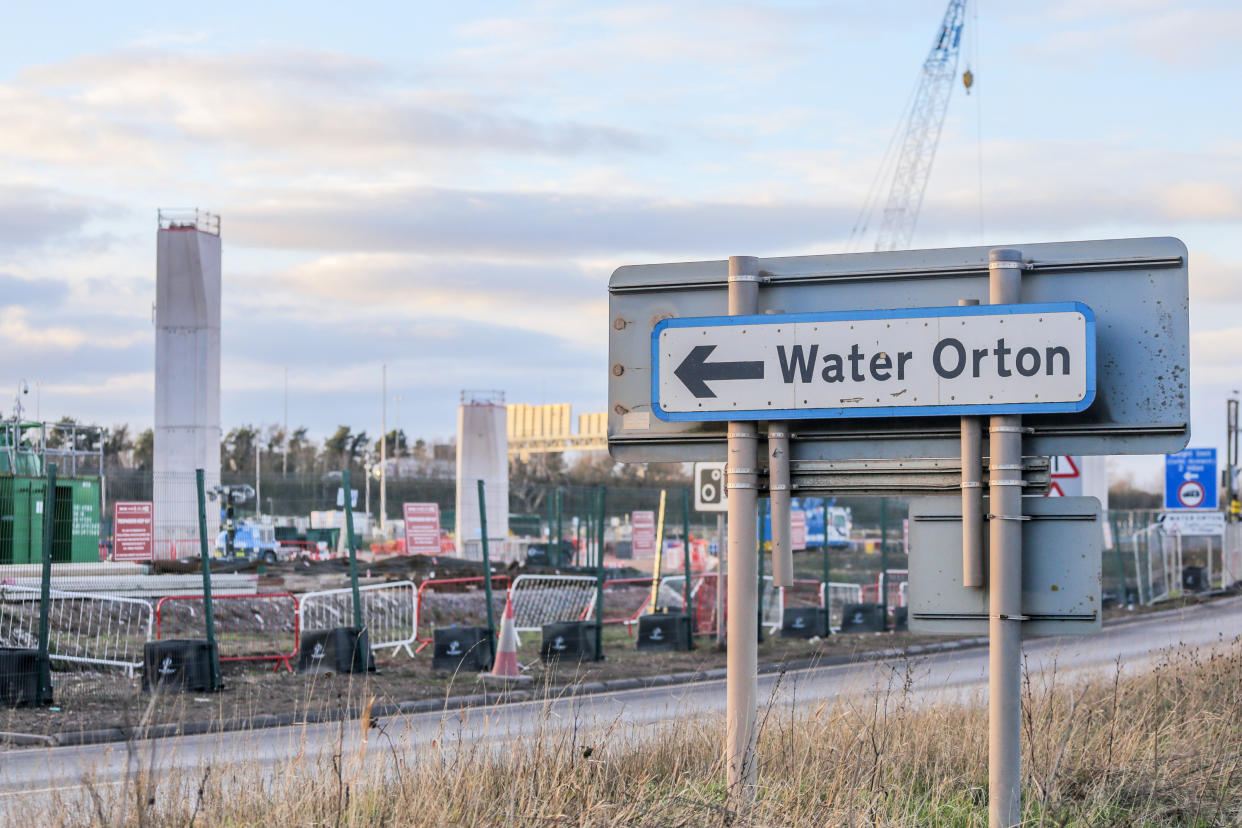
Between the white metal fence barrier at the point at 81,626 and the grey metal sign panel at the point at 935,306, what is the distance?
13730 mm

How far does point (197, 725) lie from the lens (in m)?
13.1

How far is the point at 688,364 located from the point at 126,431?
5414 inches

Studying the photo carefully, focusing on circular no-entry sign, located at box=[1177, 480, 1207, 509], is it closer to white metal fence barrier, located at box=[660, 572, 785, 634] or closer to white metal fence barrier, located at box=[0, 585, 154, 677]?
white metal fence barrier, located at box=[660, 572, 785, 634]

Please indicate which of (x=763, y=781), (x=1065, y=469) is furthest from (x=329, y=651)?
(x=763, y=781)

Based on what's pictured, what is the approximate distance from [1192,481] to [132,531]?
1060 inches

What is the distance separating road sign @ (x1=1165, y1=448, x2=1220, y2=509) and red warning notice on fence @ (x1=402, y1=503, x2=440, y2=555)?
2006cm

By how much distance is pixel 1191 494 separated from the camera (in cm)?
3703

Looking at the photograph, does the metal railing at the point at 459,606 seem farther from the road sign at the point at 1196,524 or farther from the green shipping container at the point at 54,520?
the road sign at the point at 1196,524

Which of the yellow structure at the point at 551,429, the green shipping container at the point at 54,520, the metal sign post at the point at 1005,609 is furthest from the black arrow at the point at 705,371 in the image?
the yellow structure at the point at 551,429

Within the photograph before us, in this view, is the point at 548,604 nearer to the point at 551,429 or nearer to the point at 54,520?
the point at 54,520

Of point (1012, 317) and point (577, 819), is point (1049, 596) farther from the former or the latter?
point (577, 819)

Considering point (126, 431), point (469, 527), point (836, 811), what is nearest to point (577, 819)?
point (836, 811)

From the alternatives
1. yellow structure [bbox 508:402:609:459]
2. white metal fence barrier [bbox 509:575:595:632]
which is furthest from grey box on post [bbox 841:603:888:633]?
yellow structure [bbox 508:402:609:459]

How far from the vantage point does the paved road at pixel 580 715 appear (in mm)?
6934
